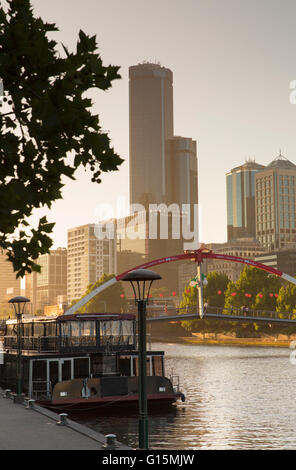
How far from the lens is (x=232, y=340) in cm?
12125

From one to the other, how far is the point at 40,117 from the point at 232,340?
116 m

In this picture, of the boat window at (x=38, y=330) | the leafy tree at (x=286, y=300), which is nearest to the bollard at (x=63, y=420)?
the boat window at (x=38, y=330)

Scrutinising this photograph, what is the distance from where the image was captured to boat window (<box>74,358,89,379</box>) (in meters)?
37.2

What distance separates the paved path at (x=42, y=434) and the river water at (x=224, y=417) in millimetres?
5274

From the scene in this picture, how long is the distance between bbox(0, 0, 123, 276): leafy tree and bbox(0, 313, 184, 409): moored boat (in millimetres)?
26746

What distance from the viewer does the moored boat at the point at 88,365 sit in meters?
34.9

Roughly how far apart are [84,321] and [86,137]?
3102 centimetres

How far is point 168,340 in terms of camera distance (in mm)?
145750

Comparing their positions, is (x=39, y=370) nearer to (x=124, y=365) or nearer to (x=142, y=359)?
(x=124, y=365)

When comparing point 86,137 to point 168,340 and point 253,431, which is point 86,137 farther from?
point 168,340

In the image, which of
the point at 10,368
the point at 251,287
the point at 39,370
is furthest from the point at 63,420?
the point at 251,287

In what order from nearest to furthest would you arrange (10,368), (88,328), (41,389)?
(41,389), (88,328), (10,368)

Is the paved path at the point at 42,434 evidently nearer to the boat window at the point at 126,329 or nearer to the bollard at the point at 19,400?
the bollard at the point at 19,400
